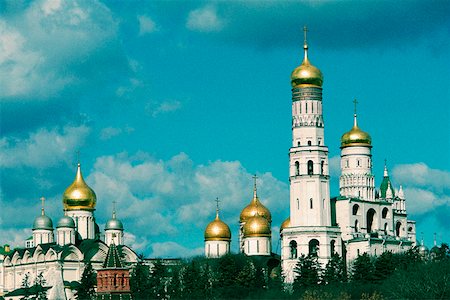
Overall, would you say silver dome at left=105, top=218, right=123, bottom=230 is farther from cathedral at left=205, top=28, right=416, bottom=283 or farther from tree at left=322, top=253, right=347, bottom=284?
tree at left=322, top=253, right=347, bottom=284

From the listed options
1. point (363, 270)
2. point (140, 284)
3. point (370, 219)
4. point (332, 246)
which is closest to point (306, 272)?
point (363, 270)

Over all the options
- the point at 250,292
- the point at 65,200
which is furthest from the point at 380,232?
the point at 65,200

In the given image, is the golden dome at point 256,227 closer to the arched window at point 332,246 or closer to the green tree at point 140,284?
the arched window at point 332,246

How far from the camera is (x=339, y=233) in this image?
7006 cm

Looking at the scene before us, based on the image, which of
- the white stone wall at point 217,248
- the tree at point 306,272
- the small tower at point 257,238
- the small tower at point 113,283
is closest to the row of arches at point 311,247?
the tree at point 306,272

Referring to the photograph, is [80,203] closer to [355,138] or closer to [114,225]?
[114,225]

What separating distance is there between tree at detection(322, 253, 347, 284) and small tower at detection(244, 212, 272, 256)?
7424mm

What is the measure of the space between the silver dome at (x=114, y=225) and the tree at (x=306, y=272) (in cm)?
2042

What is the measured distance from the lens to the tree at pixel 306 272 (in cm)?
6327

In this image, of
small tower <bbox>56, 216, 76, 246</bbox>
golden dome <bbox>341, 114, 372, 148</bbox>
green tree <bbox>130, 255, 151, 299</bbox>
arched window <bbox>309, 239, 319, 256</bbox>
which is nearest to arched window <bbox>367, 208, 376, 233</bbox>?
golden dome <bbox>341, 114, 372, 148</bbox>

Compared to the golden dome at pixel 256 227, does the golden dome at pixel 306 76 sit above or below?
above

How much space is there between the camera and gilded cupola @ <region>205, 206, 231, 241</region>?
78562 millimetres

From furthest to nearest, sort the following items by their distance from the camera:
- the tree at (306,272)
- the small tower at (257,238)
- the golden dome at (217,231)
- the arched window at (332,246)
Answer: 1. the golden dome at (217,231)
2. the small tower at (257,238)
3. the arched window at (332,246)
4. the tree at (306,272)

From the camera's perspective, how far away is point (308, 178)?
68.9 m
